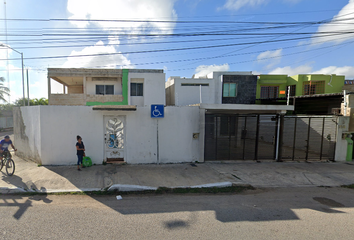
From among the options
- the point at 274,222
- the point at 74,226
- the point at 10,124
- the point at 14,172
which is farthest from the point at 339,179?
the point at 10,124

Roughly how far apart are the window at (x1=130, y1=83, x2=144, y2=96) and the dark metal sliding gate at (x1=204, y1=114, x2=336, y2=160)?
35.1ft

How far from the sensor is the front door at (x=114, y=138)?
27.1 feet

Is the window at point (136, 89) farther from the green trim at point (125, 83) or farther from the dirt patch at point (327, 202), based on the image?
the dirt patch at point (327, 202)

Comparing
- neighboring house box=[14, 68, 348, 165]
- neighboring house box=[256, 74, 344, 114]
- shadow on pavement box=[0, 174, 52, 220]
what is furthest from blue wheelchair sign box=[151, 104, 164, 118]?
neighboring house box=[256, 74, 344, 114]

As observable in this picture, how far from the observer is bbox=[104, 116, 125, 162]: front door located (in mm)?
8258

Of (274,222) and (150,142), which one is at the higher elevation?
(150,142)

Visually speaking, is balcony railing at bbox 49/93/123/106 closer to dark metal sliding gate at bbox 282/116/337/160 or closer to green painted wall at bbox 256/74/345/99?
dark metal sliding gate at bbox 282/116/337/160

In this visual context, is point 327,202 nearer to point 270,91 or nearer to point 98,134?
point 98,134

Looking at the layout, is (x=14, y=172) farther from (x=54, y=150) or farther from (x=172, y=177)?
(x=172, y=177)

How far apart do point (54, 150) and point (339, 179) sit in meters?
11.8

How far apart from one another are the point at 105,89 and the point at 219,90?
12108 millimetres

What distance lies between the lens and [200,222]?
395 cm

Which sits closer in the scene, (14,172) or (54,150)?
(14,172)

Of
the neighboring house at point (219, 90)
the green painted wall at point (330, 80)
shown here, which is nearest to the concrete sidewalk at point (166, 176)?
the neighboring house at point (219, 90)
